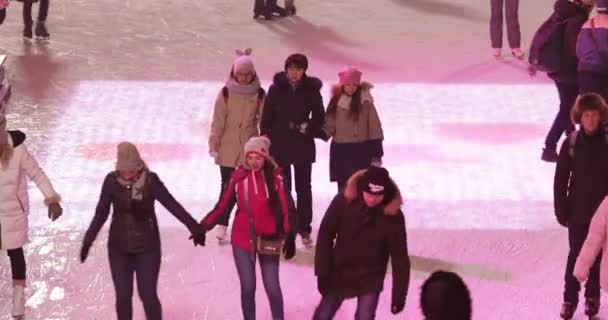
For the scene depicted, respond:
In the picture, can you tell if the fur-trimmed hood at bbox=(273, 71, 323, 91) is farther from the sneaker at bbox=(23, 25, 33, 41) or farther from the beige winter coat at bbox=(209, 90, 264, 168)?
the sneaker at bbox=(23, 25, 33, 41)

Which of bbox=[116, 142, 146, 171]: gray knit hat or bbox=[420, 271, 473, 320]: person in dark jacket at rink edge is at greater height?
bbox=[420, 271, 473, 320]: person in dark jacket at rink edge

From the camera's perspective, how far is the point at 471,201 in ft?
30.9

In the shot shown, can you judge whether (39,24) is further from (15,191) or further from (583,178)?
(583,178)

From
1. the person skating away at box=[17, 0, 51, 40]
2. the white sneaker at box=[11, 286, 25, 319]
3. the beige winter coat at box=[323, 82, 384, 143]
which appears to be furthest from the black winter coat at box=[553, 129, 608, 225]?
the person skating away at box=[17, 0, 51, 40]

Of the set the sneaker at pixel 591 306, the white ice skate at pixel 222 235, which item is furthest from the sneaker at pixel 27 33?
the sneaker at pixel 591 306

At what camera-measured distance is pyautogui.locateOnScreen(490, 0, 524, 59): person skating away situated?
42.4 feet

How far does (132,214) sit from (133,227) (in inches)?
2.9

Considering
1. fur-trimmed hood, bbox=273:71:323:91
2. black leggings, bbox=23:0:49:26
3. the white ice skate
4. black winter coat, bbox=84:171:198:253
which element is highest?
fur-trimmed hood, bbox=273:71:323:91

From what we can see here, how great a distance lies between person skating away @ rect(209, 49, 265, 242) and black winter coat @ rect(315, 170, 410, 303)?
6.56ft

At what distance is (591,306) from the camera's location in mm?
7305

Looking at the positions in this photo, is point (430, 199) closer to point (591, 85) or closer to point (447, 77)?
point (591, 85)

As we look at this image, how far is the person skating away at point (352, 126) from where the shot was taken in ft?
26.7

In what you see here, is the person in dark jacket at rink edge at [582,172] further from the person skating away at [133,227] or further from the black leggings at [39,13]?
the black leggings at [39,13]

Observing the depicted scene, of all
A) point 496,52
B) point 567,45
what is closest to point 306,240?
point 567,45
